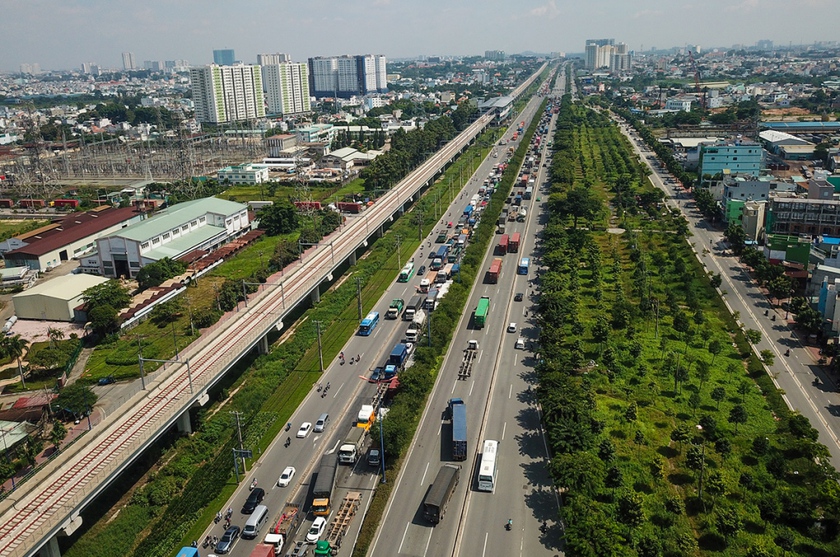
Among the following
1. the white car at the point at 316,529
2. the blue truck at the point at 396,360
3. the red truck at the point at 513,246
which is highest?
the red truck at the point at 513,246

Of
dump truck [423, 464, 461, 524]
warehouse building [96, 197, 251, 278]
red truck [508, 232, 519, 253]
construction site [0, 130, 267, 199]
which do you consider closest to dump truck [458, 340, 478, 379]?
dump truck [423, 464, 461, 524]

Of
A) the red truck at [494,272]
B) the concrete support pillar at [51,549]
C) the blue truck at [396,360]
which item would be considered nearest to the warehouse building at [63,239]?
the blue truck at [396,360]

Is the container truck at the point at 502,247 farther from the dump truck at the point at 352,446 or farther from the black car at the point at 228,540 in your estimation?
the black car at the point at 228,540

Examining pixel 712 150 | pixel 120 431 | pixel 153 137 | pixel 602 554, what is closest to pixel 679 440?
pixel 602 554

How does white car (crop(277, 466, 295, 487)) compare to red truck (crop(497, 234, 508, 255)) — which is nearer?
white car (crop(277, 466, 295, 487))

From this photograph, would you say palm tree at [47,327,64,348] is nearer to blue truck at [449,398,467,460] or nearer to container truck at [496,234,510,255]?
blue truck at [449,398,467,460]

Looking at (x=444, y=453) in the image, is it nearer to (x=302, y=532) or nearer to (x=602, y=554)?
(x=302, y=532)
